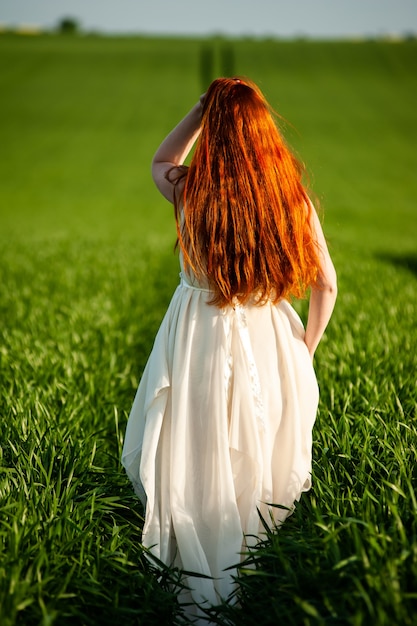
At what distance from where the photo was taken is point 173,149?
2.62 meters

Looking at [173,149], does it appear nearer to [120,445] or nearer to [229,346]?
[229,346]

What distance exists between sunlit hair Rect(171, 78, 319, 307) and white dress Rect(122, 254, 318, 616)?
0.64ft

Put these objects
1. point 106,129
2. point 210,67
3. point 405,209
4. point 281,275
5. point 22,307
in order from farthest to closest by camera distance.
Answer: point 210,67, point 106,129, point 405,209, point 22,307, point 281,275

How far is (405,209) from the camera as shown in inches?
1027

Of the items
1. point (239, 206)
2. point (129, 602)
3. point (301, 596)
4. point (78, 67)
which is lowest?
point (129, 602)

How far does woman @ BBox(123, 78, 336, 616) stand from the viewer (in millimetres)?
2354

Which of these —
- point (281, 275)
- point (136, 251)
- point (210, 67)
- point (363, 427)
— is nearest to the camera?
point (281, 275)

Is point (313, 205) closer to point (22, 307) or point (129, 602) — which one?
point (129, 602)

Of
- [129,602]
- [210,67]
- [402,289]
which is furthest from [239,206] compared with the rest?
[210,67]

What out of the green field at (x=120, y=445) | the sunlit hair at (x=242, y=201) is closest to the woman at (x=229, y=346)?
the sunlit hair at (x=242, y=201)

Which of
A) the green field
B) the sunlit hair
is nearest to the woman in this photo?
the sunlit hair

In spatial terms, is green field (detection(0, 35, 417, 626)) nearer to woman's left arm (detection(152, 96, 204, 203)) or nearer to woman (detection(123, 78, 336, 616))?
woman (detection(123, 78, 336, 616))

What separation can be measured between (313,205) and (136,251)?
34.6 ft

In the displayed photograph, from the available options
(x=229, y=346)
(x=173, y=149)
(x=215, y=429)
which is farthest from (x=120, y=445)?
(x=173, y=149)
